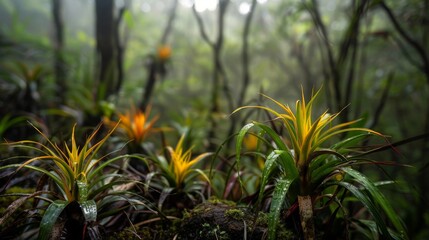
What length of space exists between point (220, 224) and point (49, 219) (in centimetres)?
64

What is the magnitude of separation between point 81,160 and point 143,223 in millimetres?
407

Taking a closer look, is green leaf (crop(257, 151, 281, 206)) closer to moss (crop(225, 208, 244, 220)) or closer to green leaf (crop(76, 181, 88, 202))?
moss (crop(225, 208, 244, 220))

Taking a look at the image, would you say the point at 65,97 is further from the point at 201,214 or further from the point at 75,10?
the point at 75,10

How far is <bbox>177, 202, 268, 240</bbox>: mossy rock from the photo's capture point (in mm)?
1150

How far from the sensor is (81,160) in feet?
3.83

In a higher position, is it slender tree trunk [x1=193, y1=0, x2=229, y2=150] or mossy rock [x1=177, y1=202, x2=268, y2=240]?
slender tree trunk [x1=193, y1=0, x2=229, y2=150]

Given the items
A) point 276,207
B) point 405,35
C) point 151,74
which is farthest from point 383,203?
point 151,74

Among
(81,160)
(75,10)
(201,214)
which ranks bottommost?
(201,214)

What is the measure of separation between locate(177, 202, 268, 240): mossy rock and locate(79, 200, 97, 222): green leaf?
0.40 m

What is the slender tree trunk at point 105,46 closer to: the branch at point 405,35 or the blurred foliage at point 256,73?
the blurred foliage at point 256,73

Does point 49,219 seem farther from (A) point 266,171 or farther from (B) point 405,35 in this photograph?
(B) point 405,35

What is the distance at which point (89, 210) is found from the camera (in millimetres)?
1006

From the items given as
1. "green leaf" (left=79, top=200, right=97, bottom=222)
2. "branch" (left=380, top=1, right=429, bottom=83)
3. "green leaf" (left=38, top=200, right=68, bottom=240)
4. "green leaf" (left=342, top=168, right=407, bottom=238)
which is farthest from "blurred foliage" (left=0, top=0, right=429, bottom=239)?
"green leaf" (left=38, top=200, right=68, bottom=240)

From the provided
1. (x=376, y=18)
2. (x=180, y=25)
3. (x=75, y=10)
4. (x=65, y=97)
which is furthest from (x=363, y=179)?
(x=75, y=10)
